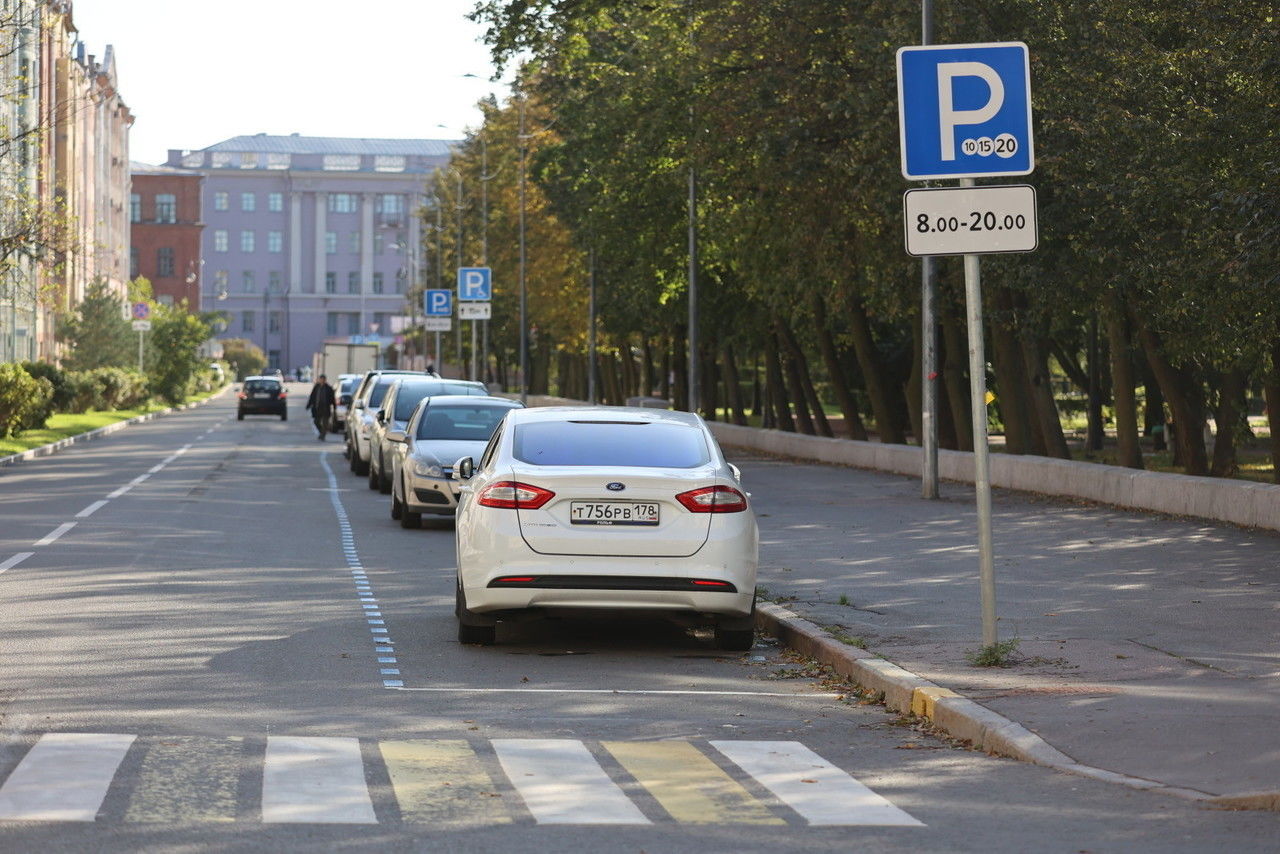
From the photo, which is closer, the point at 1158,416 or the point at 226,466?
the point at 226,466

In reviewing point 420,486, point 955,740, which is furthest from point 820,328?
point 955,740

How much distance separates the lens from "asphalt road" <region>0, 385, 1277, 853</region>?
6680 mm

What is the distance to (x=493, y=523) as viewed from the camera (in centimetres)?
1169

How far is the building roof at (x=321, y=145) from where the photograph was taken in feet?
540

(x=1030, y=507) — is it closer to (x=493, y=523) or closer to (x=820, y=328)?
(x=493, y=523)

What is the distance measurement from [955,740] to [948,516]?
46.3 ft

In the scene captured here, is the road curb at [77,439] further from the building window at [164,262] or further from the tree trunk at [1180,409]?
the building window at [164,262]

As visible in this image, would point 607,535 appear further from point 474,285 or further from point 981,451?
point 474,285

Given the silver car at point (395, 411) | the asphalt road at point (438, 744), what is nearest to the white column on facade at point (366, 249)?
the silver car at point (395, 411)

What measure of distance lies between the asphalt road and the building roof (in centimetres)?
15215

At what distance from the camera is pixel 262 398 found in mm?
68312

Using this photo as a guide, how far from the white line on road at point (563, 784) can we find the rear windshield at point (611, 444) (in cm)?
355

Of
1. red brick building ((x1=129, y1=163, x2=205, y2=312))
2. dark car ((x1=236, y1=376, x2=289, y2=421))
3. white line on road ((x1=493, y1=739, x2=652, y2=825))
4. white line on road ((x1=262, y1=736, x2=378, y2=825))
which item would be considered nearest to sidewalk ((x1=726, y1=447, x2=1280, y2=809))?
white line on road ((x1=493, y1=739, x2=652, y2=825))

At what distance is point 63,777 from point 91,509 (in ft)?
57.5
